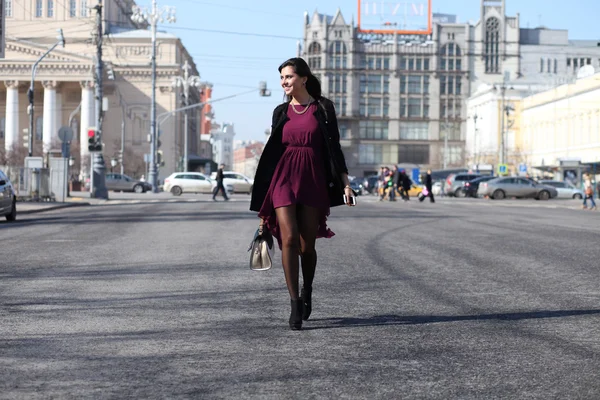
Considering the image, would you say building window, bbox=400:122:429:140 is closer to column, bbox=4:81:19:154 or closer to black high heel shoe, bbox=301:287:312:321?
column, bbox=4:81:19:154

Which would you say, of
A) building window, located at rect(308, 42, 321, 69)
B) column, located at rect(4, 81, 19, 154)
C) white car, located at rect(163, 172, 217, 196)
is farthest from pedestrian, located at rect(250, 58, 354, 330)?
building window, located at rect(308, 42, 321, 69)

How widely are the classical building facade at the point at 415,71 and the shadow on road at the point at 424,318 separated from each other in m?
128

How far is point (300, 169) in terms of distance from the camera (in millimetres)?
7324

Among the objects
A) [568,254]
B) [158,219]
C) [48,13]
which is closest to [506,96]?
[48,13]

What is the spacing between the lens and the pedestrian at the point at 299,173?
732 cm

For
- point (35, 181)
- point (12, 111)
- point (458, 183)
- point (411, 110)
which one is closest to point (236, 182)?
point (458, 183)

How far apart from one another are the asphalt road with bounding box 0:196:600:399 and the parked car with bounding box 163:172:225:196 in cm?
4945

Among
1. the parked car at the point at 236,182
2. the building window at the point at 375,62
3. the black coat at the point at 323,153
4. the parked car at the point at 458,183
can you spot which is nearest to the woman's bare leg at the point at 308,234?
the black coat at the point at 323,153

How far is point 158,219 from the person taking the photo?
25.6m

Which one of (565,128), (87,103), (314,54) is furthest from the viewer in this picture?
(314,54)

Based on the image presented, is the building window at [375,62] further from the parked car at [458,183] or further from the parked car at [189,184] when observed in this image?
the parked car at [189,184]

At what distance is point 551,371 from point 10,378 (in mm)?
2821

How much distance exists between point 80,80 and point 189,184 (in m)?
44.7

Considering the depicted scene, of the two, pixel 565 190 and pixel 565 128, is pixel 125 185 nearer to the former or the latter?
pixel 565 190
